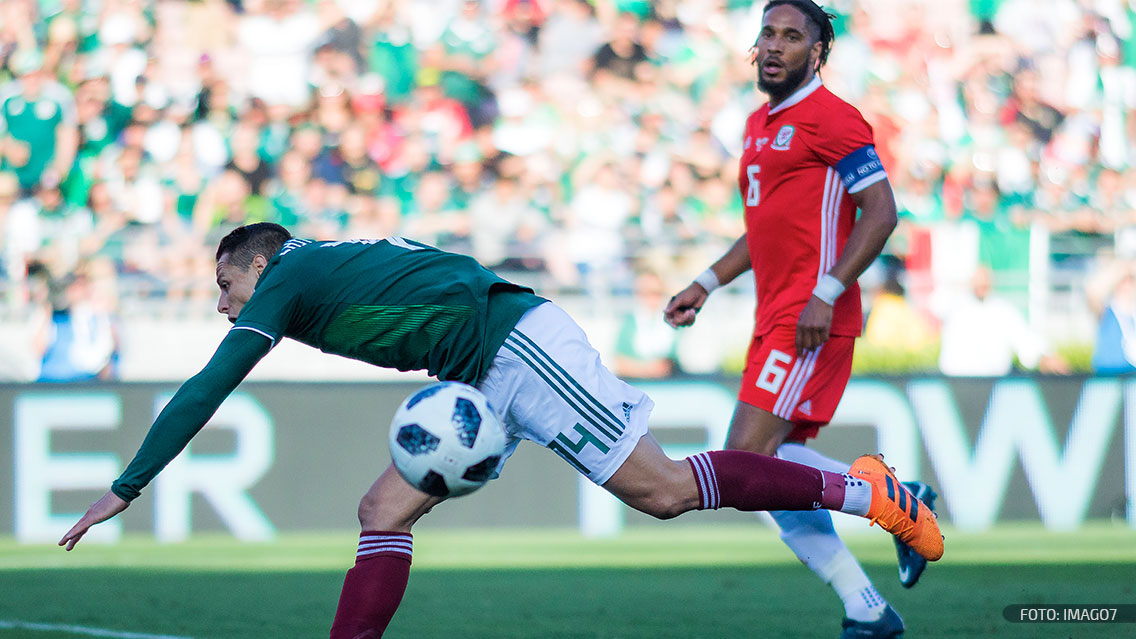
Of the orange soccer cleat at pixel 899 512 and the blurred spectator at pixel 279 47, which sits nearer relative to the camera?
the orange soccer cleat at pixel 899 512

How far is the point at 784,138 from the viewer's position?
171 inches

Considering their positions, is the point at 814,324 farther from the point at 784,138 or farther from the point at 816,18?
the point at 816,18

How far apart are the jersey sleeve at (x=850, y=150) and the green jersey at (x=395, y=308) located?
1225mm

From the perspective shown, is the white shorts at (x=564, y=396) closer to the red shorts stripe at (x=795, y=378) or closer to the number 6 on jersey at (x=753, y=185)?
the red shorts stripe at (x=795, y=378)

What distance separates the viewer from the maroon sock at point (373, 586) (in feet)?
11.6

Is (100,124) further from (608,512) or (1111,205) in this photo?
(1111,205)

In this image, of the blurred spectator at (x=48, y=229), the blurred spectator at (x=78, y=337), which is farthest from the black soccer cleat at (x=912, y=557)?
the blurred spectator at (x=48, y=229)

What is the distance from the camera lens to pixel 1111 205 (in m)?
11.6

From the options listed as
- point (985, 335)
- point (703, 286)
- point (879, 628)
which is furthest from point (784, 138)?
point (985, 335)

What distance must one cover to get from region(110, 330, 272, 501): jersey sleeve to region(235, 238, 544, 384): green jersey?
170 mm

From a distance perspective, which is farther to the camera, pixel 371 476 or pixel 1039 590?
pixel 371 476

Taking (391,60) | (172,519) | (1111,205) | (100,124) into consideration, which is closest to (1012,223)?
(1111,205)

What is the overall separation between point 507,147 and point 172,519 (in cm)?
487

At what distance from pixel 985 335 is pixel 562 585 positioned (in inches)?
202
